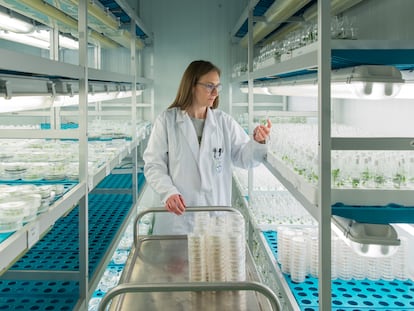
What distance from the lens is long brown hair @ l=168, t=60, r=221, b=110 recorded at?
2.78 m

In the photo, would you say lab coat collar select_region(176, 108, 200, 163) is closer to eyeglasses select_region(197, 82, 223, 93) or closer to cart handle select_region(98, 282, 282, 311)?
eyeglasses select_region(197, 82, 223, 93)

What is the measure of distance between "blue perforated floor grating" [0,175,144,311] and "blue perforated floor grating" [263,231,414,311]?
3.63ft

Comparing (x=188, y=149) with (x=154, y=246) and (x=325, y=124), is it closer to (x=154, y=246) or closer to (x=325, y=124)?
(x=154, y=246)

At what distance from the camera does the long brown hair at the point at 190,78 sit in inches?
109

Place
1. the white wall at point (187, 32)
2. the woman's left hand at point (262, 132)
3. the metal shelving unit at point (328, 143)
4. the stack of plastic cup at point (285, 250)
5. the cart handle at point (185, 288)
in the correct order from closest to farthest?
the cart handle at point (185, 288) → the metal shelving unit at point (328, 143) → the stack of plastic cup at point (285, 250) → the woman's left hand at point (262, 132) → the white wall at point (187, 32)

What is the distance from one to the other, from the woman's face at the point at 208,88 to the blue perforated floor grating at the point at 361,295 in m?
1.16

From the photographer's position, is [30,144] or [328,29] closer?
[328,29]

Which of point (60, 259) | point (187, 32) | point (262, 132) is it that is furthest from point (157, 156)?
point (187, 32)

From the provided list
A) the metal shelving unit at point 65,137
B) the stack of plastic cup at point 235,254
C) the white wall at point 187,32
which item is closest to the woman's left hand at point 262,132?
the metal shelving unit at point 65,137

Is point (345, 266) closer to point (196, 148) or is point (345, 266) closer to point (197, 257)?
point (197, 257)

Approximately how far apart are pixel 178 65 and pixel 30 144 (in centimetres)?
336

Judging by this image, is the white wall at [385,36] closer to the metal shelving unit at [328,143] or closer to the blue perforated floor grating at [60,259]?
the metal shelving unit at [328,143]

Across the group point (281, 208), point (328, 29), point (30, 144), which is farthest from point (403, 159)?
point (30, 144)

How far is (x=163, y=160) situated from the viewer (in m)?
2.90
